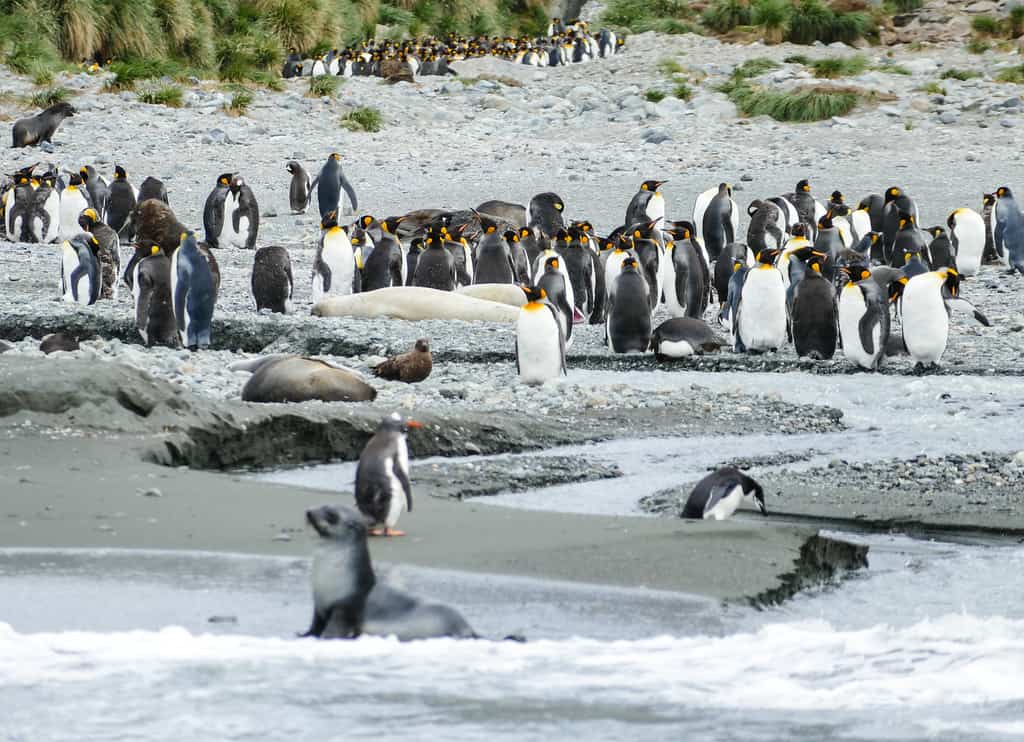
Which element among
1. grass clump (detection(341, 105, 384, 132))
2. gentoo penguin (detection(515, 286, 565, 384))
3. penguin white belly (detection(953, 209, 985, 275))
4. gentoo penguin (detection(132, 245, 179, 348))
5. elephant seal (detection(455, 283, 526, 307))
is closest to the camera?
gentoo penguin (detection(515, 286, 565, 384))

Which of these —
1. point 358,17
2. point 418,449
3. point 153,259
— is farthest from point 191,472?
point 358,17

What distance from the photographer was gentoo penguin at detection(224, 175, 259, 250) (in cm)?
1557

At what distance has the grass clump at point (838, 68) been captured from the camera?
27.0 m

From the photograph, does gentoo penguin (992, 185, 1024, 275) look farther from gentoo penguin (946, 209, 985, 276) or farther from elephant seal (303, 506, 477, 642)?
elephant seal (303, 506, 477, 642)

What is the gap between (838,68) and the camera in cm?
2736

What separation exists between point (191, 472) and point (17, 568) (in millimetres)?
1642

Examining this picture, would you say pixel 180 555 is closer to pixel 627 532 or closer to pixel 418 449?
pixel 627 532

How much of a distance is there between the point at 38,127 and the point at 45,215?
4.89 m

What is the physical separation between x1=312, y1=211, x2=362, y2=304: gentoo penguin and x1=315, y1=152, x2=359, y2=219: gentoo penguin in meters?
4.62

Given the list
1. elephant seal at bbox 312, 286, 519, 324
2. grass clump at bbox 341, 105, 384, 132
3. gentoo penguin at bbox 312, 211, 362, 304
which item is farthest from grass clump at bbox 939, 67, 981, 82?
elephant seal at bbox 312, 286, 519, 324

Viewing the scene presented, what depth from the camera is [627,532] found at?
5258 mm

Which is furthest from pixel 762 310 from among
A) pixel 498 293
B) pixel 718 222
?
pixel 718 222

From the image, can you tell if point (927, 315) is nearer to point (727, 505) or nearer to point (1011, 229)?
point (727, 505)

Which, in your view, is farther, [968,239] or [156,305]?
[968,239]
